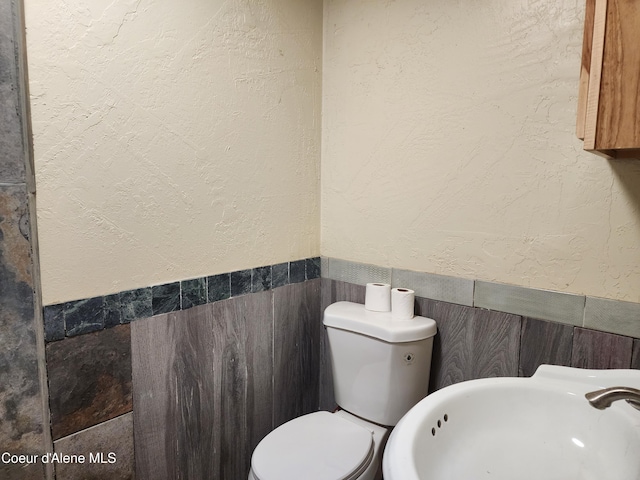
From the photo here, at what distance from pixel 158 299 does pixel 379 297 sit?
72 centimetres

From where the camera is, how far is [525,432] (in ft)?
3.09

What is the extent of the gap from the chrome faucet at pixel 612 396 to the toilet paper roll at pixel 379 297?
70 cm

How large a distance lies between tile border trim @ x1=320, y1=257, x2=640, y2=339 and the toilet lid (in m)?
0.51

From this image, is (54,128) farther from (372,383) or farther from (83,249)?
(372,383)

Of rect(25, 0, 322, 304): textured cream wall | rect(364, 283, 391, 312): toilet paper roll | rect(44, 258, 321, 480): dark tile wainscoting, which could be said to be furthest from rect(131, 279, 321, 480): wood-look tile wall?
rect(364, 283, 391, 312): toilet paper roll

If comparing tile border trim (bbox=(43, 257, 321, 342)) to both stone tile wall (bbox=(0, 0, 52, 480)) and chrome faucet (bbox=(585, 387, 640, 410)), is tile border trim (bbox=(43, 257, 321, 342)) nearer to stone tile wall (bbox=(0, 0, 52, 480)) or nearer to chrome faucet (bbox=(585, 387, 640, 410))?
stone tile wall (bbox=(0, 0, 52, 480))

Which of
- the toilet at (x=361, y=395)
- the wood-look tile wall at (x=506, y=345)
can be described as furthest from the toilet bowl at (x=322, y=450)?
the wood-look tile wall at (x=506, y=345)

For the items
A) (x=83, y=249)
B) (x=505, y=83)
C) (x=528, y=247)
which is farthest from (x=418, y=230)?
(x=83, y=249)

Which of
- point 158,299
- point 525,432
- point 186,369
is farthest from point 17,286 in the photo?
point 525,432

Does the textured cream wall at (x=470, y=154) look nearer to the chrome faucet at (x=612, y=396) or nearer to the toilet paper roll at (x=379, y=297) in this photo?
the toilet paper roll at (x=379, y=297)

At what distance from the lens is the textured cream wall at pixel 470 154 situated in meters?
1.15

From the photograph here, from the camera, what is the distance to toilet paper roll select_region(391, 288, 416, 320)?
1431 mm

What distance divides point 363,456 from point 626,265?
894mm

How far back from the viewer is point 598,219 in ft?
3.75
